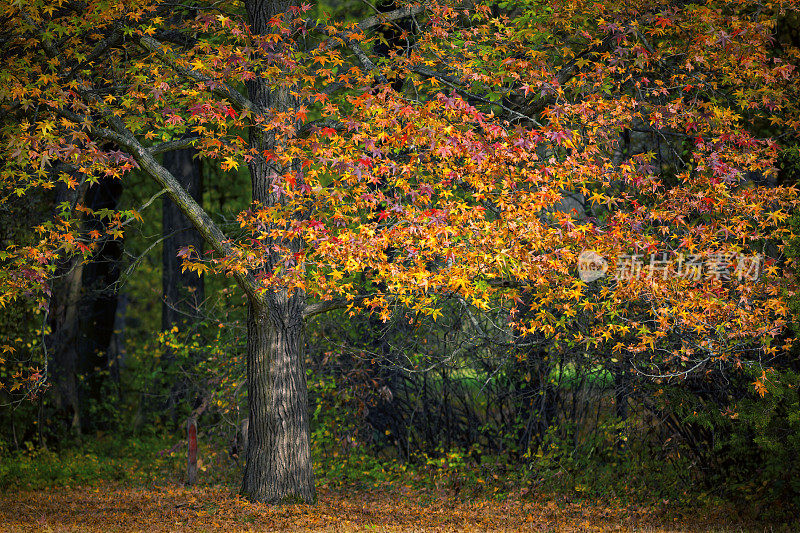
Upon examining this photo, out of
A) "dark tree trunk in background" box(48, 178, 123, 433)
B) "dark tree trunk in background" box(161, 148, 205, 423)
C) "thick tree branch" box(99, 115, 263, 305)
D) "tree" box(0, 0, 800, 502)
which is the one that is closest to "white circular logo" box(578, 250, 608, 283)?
"tree" box(0, 0, 800, 502)

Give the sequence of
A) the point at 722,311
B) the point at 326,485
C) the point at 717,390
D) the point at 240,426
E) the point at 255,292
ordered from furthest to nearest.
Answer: the point at 240,426, the point at 326,485, the point at 717,390, the point at 255,292, the point at 722,311

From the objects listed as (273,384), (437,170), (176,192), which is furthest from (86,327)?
(437,170)

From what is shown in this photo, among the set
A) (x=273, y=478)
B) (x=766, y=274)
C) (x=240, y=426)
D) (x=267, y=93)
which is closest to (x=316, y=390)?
(x=240, y=426)

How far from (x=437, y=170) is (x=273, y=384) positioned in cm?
369

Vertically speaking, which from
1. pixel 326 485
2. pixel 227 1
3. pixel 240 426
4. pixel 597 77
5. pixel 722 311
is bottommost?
pixel 326 485

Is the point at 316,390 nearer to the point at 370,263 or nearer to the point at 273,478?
the point at 273,478

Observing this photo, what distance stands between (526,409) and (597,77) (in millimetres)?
5454

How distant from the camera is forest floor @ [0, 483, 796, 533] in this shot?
9.69m

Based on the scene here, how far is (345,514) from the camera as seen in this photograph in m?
10.4

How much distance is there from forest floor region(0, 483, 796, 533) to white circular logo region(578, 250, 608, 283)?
329 centimetres

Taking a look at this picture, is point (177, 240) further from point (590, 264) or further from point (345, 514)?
point (590, 264)

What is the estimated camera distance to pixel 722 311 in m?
8.92

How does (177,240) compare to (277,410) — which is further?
(177,240)

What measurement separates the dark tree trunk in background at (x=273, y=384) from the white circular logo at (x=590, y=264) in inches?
145
